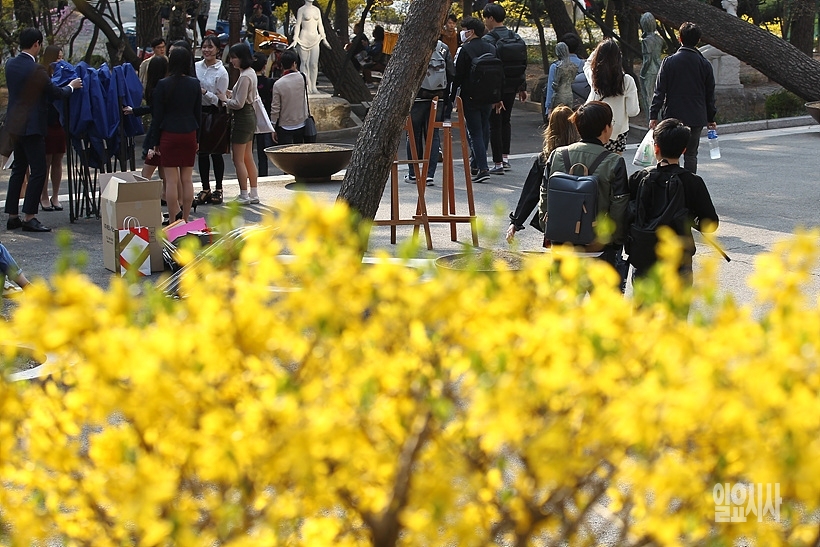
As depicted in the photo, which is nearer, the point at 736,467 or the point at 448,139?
the point at 736,467

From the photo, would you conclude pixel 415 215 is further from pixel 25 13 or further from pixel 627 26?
Result: pixel 25 13

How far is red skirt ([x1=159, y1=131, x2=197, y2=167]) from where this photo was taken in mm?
9477

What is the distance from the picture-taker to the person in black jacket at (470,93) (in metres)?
11.5

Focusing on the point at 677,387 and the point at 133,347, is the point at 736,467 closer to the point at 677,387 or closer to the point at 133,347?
the point at 677,387

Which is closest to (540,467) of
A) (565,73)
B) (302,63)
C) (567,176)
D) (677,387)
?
(677,387)

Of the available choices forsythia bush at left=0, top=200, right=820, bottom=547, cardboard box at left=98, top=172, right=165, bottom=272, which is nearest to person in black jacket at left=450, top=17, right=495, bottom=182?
cardboard box at left=98, top=172, right=165, bottom=272

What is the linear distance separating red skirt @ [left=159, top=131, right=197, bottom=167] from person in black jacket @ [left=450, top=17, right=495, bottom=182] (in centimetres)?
331

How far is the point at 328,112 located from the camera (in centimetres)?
1791

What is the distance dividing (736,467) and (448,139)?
6894mm

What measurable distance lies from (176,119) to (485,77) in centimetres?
357

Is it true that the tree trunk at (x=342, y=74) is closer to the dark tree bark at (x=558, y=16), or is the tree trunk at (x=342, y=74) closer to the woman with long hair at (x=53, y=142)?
the dark tree bark at (x=558, y=16)

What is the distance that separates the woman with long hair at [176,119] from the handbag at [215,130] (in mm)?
1000

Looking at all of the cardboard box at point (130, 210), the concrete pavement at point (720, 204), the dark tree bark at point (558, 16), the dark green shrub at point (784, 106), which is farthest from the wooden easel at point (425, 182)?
the dark tree bark at point (558, 16)

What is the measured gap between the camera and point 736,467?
213cm
